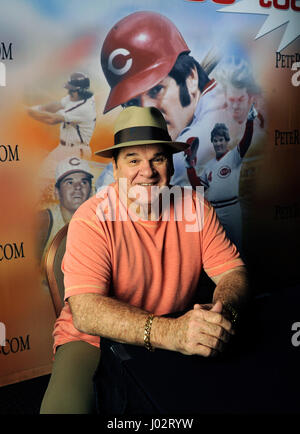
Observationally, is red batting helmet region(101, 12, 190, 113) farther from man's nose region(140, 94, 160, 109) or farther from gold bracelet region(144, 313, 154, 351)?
gold bracelet region(144, 313, 154, 351)

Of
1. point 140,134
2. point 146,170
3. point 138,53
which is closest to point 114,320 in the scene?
point 146,170

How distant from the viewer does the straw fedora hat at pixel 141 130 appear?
146 centimetres

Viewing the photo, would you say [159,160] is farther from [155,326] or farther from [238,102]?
[238,102]

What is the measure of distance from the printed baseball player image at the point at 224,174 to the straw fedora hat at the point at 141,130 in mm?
1146

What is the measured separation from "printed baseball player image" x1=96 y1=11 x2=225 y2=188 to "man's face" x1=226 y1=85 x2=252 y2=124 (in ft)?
0.25

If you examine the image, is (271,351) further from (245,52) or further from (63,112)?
(245,52)

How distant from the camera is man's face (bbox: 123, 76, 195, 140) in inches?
96.7

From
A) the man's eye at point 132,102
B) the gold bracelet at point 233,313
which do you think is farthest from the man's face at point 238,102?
the gold bracelet at point 233,313

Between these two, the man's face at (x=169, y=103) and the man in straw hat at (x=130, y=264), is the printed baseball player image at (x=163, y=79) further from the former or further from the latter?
the man in straw hat at (x=130, y=264)

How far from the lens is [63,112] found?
2.27 m

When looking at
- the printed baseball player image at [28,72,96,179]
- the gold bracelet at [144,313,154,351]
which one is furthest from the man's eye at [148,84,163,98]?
the gold bracelet at [144,313,154,351]

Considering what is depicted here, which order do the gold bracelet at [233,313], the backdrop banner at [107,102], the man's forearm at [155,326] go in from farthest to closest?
the backdrop banner at [107,102], the gold bracelet at [233,313], the man's forearm at [155,326]

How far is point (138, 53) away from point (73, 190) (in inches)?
40.1

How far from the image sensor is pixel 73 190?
239cm
